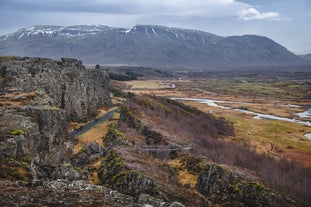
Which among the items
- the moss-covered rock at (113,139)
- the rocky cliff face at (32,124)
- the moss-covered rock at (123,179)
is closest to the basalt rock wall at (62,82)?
the rocky cliff face at (32,124)

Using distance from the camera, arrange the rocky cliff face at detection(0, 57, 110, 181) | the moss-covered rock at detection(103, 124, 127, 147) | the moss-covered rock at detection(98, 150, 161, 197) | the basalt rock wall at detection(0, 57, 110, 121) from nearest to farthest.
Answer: the rocky cliff face at detection(0, 57, 110, 181) < the moss-covered rock at detection(98, 150, 161, 197) < the basalt rock wall at detection(0, 57, 110, 121) < the moss-covered rock at detection(103, 124, 127, 147)

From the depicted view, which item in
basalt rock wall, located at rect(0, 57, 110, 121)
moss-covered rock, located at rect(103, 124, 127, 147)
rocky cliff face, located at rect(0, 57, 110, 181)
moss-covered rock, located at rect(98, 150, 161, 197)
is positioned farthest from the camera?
moss-covered rock, located at rect(103, 124, 127, 147)

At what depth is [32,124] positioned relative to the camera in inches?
1227

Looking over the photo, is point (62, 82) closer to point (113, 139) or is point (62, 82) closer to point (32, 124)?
point (113, 139)

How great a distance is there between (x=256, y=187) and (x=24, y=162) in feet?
81.3

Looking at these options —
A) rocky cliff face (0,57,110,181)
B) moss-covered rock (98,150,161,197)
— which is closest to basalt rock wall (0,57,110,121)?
rocky cliff face (0,57,110,181)

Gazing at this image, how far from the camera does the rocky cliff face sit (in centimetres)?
2642

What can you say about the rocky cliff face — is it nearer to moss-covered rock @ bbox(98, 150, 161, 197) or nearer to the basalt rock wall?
the basalt rock wall

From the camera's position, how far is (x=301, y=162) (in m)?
77.8

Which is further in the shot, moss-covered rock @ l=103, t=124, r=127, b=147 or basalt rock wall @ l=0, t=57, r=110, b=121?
moss-covered rock @ l=103, t=124, r=127, b=147

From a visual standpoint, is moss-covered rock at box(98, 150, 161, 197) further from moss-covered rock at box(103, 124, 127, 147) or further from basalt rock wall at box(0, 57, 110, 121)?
moss-covered rock at box(103, 124, 127, 147)

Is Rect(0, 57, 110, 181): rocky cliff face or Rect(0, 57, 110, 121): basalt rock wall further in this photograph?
Rect(0, 57, 110, 121): basalt rock wall

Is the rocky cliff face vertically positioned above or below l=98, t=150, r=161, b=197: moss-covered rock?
above

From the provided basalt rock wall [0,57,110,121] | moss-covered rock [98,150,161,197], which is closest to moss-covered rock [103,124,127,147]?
basalt rock wall [0,57,110,121]
